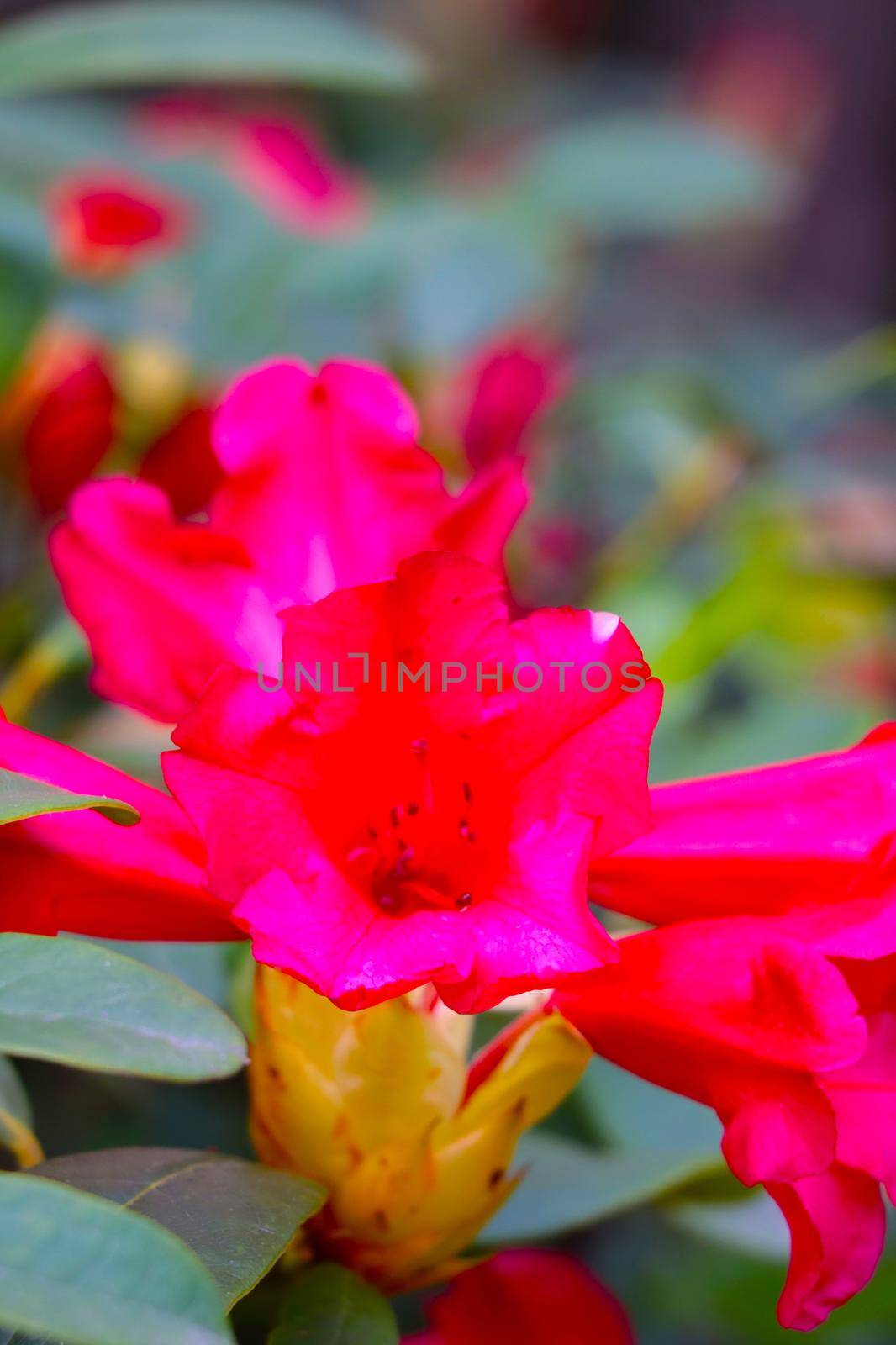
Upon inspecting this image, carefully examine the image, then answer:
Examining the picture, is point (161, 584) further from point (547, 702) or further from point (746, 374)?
point (746, 374)

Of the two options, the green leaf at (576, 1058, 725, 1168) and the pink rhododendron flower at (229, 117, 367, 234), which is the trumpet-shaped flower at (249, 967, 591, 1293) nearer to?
the green leaf at (576, 1058, 725, 1168)

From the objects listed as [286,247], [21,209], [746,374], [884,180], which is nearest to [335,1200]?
[21,209]

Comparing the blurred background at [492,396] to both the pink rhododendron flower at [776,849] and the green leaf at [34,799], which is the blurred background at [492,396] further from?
the green leaf at [34,799]

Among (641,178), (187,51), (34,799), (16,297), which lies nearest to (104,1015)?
(34,799)

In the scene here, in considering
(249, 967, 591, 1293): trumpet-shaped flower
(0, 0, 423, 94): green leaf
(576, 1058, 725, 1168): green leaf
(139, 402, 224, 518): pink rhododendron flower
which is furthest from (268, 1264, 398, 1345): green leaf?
(0, 0, 423, 94): green leaf

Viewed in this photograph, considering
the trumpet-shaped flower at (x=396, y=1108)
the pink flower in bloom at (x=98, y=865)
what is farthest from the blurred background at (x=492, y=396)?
the pink flower in bloom at (x=98, y=865)

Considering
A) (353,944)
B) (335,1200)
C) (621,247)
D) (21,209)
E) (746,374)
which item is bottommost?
(335,1200)
